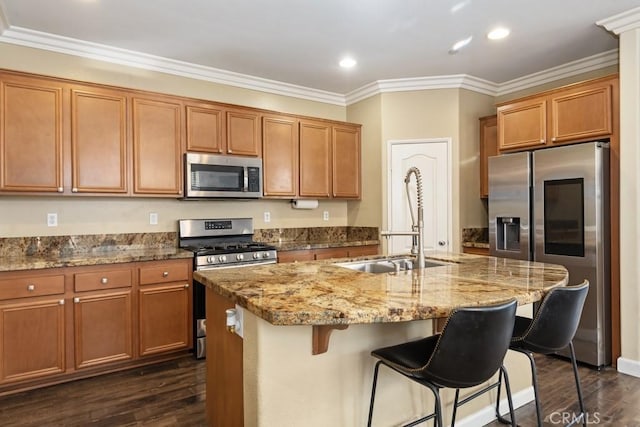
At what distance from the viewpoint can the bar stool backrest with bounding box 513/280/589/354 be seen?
1760 millimetres

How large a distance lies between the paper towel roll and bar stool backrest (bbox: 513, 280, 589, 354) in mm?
2997

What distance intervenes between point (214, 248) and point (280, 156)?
1253mm

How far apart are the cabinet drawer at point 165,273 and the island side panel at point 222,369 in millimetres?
1228

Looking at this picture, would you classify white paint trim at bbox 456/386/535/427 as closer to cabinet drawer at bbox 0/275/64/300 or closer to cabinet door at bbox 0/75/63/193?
cabinet drawer at bbox 0/275/64/300

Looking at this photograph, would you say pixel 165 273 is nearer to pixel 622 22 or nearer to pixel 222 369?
pixel 222 369

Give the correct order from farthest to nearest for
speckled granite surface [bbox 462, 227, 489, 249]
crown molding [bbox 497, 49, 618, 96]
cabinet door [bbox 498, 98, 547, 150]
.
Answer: speckled granite surface [bbox 462, 227, 489, 249]
crown molding [bbox 497, 49, 618, 96]
cabinet door [bbox 498, 98, 547, 150]

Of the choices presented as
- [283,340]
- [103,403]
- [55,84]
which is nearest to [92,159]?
[55,84]

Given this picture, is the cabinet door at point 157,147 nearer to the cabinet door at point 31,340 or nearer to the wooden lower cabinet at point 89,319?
the wooden lower cabinet at point 89,319

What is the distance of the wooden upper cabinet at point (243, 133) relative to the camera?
3.86 metres

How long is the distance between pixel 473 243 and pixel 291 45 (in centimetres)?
270

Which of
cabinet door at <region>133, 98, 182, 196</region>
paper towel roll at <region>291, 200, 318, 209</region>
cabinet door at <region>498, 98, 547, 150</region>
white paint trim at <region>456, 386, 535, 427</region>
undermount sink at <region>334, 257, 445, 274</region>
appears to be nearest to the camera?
white paint trim at <region>456, 386, 535, 427</region>

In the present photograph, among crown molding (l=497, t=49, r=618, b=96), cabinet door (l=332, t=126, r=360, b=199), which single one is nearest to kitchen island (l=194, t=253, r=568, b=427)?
cabinet door (l=332, t=126, r=360, b=199)

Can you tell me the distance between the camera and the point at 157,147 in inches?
137

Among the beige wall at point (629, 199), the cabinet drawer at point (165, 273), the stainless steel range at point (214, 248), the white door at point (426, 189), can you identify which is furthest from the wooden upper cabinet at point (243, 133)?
the beige wall at point (629, 199)
